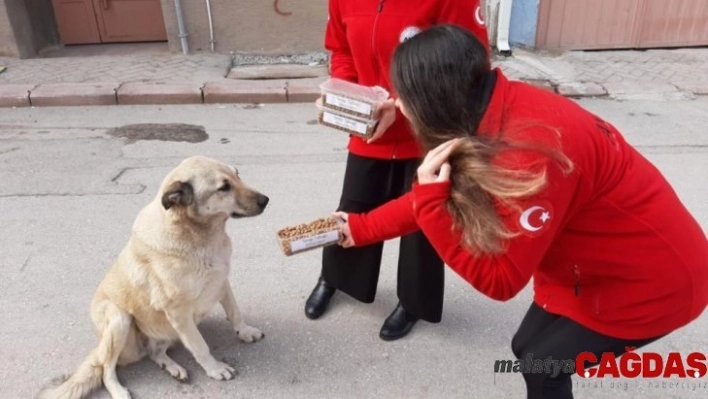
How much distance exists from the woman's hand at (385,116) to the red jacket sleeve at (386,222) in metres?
0.33

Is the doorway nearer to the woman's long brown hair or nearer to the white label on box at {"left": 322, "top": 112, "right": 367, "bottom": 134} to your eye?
the white label on box at {"left": 322, "top": 112, "right": 367, "bottom": 134}

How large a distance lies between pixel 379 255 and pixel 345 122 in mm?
840

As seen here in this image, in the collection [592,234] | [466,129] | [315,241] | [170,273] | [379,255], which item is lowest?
[379,255]

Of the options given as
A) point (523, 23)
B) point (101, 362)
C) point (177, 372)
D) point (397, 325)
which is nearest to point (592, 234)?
point (397, 325)

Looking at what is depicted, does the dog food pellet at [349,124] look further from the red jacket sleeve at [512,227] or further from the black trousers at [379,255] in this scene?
the red jacket sleeve at [512,227]

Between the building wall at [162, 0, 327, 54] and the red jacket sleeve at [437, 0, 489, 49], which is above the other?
the red jacket sleeve at [437, 0, 489, 49]

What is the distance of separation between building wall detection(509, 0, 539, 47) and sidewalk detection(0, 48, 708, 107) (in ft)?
0.76

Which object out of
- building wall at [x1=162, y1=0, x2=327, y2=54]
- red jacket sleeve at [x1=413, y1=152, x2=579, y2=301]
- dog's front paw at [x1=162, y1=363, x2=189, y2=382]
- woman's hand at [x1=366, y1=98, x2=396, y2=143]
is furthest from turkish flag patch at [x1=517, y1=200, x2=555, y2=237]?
building wall at [x1=162, y1=0, x2=327, y2=54]

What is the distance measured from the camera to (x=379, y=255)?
3025 mm

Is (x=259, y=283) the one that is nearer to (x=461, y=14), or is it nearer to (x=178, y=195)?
(x=178, y=195)

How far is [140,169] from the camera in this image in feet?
16.1

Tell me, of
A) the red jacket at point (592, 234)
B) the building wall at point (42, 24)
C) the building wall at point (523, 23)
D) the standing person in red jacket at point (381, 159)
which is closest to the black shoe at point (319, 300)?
the standing person in red jacket at point (381, 159)

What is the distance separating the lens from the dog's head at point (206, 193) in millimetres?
2391

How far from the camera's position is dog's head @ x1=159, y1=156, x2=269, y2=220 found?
7.84 feet
